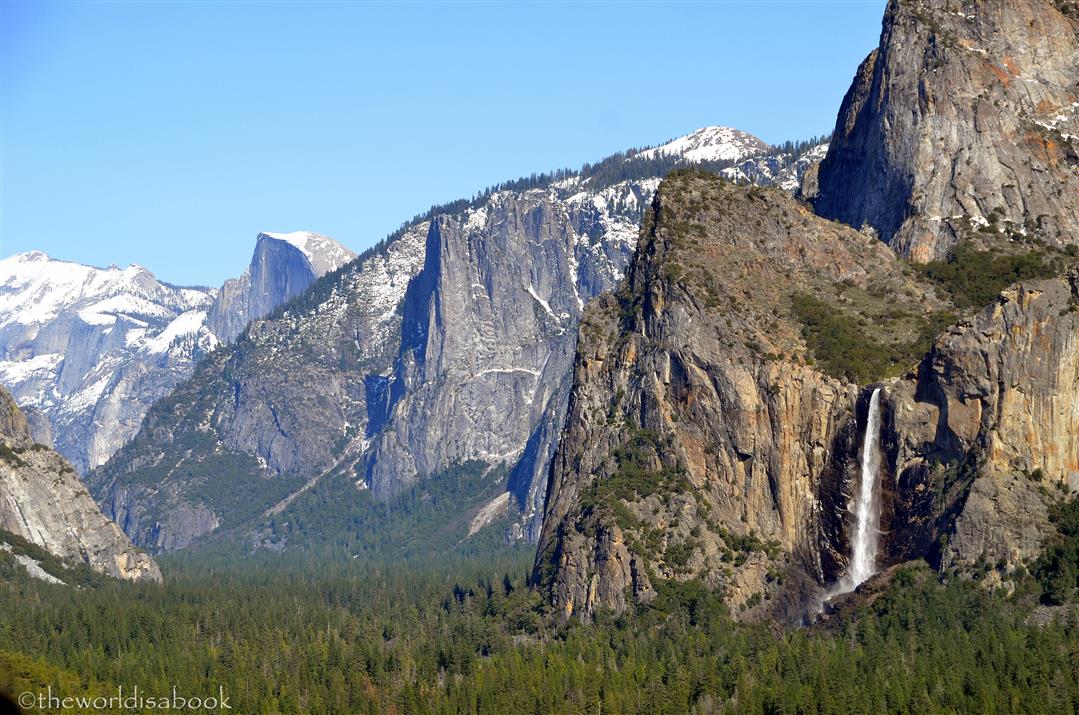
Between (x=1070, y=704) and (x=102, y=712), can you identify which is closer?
(x=1070, y=704)

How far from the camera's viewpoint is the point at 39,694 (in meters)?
194

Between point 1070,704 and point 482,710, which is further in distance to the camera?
point 482,710

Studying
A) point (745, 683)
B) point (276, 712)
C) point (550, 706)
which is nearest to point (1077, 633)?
point (745, 683)

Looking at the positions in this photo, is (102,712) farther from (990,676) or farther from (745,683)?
(990,676)

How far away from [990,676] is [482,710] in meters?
45.9

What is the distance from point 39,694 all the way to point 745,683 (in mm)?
63794

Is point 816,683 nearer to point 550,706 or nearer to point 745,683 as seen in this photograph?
point 745,683

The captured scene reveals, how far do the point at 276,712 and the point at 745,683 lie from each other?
141 feet

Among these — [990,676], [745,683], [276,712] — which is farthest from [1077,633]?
[276,712]

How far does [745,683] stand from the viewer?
198 meters

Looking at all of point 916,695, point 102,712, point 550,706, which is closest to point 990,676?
point 916,695

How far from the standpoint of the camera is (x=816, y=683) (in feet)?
635

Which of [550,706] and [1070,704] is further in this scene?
[550,706]

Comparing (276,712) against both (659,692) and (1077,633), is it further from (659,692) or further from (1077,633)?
(1077,633)
